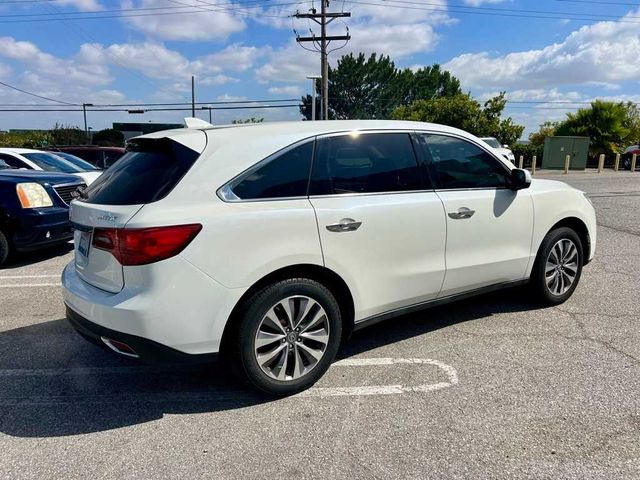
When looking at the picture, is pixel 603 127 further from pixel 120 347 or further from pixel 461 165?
pixel 120 347

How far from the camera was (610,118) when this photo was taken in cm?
3134

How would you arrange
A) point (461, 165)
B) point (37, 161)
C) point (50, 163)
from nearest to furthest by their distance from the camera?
point (461, 165), point (37, 161), point (50, 163)

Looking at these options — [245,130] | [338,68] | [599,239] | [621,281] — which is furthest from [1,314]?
[338,68]

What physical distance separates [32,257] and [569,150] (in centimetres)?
2885

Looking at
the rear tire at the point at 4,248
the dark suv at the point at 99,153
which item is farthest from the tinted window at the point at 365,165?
the dark suv at the point at 99,153

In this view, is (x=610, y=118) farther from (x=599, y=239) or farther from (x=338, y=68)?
(x=338, y=68)

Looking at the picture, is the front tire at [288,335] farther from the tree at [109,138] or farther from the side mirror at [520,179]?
the tree at [109,138]

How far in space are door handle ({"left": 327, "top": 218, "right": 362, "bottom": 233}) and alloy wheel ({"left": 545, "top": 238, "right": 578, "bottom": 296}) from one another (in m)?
2.27

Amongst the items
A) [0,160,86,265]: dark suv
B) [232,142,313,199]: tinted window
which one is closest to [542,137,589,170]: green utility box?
[0,160,86,265]: dark suv

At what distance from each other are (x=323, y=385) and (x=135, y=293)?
1.40 m

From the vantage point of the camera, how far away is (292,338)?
3.13m

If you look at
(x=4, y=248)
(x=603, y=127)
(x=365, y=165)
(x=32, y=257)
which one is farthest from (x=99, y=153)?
(x=603, y=127)

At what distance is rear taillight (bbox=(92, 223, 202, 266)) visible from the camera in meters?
2.67

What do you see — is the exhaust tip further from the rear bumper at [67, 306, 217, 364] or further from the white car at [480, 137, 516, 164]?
the white car at [480, 137, 516, 164]
